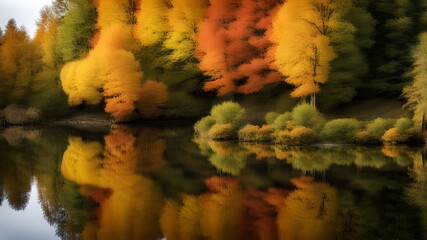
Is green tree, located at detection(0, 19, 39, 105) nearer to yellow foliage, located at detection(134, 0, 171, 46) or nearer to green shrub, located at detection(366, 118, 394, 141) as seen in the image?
yellow foliage, located at detection(134, 0, 171, 46)

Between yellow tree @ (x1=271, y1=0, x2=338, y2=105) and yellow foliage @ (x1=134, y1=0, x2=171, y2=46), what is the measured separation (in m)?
18.4

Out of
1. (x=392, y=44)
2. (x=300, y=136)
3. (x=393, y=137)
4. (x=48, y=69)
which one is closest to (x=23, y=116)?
(x=48, y=69)

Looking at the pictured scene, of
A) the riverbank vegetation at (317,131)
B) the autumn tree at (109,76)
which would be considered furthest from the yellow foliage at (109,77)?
the riverbank vegetation at (317,131)

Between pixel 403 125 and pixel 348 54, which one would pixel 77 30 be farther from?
pixel 403 125

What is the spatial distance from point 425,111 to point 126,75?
77.9ft

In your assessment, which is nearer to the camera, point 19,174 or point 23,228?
point 23,228

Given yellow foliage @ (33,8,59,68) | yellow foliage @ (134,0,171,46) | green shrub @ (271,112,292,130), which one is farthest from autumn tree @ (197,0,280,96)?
yellow foliage @ (33,8,59,68)

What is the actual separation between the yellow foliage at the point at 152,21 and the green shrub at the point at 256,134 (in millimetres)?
22976

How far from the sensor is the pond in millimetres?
11000

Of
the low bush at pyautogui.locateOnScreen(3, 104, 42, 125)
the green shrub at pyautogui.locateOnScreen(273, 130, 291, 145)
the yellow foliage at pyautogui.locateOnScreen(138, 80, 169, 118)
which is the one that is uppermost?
the yellow foliage at pyautogui.locateOnScreen(138, 80, 169, 118)

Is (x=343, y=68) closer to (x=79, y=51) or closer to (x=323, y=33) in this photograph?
(x=323, y=33)

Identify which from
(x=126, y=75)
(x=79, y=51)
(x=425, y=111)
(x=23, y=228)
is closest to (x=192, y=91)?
(x=126, y=75)

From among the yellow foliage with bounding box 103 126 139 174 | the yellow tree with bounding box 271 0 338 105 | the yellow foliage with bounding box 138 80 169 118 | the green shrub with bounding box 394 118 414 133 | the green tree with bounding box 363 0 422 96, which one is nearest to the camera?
the yellow foliage with bounding box 103 126 139 174

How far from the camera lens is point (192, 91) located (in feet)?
150
